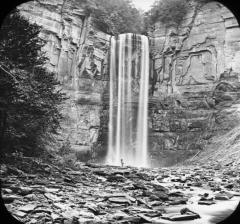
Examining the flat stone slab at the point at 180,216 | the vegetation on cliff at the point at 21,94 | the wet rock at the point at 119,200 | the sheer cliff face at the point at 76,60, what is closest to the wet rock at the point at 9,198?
the wet rock at the point at 119,200

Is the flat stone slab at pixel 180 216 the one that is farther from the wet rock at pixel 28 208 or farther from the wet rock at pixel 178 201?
the wet rock at pixel 28 208

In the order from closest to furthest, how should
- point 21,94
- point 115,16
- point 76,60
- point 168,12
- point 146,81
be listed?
point 21,94 → point 76,60 → point 146,81 → point 168,12 → point 115,16

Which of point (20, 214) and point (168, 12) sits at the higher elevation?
point (168, 12)

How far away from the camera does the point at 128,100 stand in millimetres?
24891

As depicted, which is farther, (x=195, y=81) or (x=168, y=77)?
(x=168, y=77)

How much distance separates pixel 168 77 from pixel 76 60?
7093 millimetres

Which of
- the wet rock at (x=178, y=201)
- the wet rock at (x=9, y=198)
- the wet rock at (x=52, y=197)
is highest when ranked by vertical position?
the wet rock at (x=9, y=198)

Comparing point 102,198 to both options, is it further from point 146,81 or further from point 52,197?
point 146,81

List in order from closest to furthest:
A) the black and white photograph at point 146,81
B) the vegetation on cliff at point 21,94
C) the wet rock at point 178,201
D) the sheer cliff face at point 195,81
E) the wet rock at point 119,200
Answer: the wet rock at point 119,200 < the wet rock at point 178,201 < the vegetation on cliff at point 21,94 < the black and white photograph at point 146,81 < the sheer cliff face at point 195,81

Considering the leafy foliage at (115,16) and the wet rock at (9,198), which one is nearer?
the wet rock at (9,198)

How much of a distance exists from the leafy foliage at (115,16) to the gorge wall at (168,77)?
841mm

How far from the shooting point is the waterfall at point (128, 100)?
2403 cm

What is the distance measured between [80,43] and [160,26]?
269 inches

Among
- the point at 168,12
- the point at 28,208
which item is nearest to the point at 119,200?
the point at 28,208
